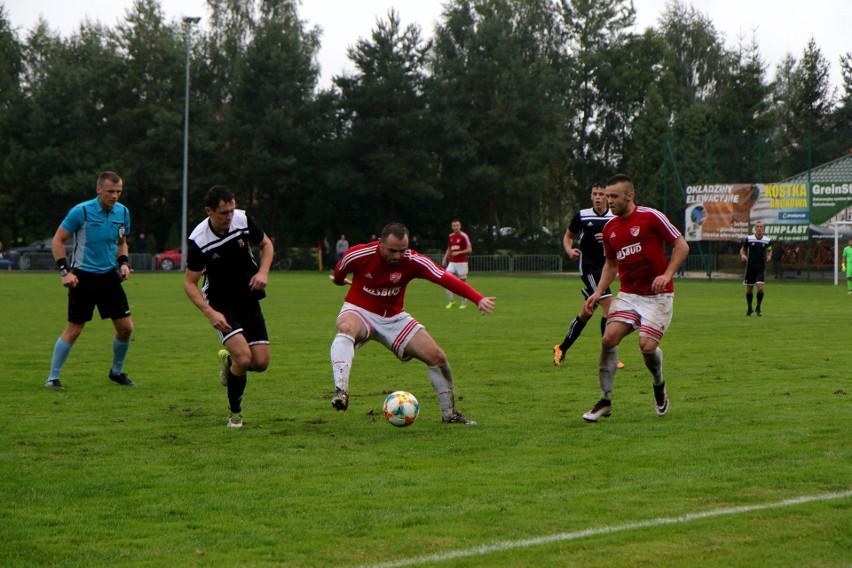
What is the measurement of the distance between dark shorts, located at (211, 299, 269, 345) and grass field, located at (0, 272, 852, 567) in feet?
2.40

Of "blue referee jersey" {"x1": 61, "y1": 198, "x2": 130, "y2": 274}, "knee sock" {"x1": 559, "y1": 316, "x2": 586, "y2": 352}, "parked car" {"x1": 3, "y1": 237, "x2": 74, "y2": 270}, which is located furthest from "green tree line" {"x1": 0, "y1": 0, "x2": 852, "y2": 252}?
"blue referee jersey" {"x1": 61, "y1": 198, "x2": 130, "y2": 274}

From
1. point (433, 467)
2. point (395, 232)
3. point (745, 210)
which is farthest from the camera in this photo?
point (745, 210)

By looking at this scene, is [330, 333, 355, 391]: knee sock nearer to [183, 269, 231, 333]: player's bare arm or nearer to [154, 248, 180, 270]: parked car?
[183, 269, 231, 333]: player's bare arm

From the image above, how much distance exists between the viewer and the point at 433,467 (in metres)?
7.54

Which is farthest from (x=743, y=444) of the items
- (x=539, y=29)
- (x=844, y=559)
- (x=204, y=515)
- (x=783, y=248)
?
(x=539, y=29)

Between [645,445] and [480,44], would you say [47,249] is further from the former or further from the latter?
[645,445]

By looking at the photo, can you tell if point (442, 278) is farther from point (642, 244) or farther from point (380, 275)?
point (642, 244)

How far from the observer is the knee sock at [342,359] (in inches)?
350

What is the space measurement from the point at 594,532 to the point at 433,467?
78.4 inches

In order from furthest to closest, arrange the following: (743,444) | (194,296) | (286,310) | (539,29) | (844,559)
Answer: (539,29) → (286,310) → (194,296) → (743,444) → (844,559)

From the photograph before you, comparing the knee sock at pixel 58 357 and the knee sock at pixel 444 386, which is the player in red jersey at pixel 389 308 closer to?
the knee sock at pixel 444 386

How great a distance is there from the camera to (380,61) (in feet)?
202

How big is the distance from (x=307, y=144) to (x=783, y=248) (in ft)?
90.4

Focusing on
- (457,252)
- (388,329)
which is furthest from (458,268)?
(388,329)
